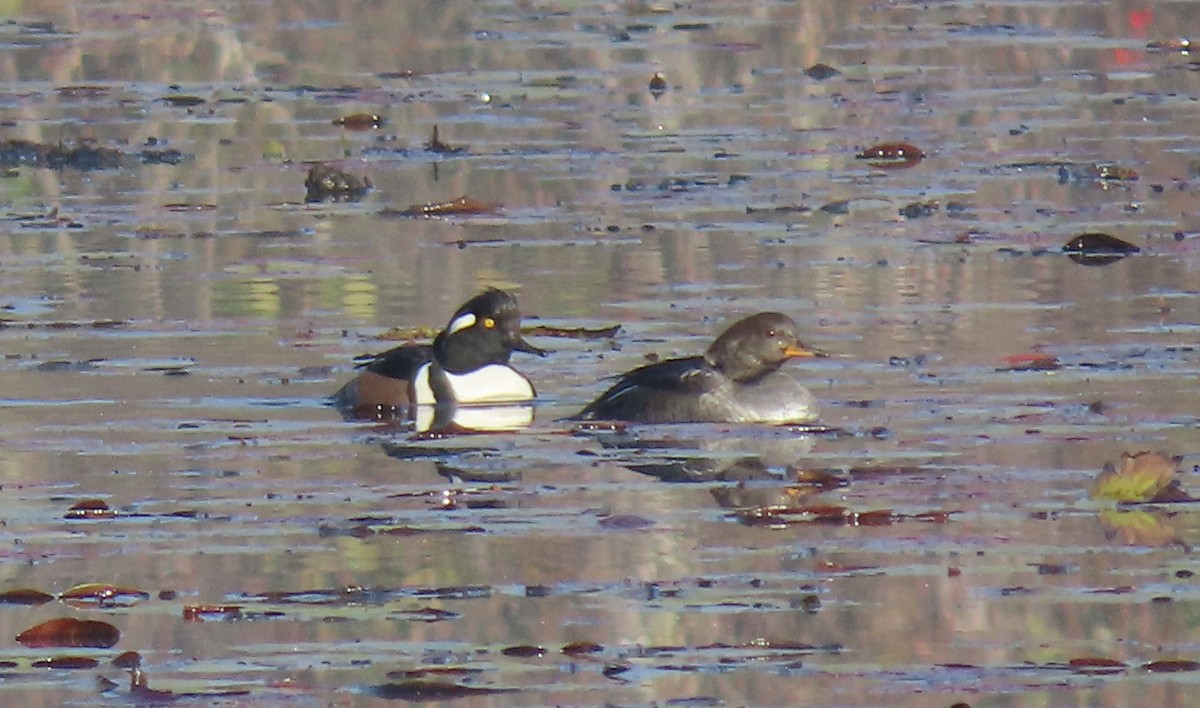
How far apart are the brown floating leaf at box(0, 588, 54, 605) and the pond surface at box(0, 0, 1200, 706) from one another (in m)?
0.06

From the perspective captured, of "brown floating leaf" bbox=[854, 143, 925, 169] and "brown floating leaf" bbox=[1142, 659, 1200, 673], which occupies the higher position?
"brown floating leaf" bbox=[854, 143, 925, 169]

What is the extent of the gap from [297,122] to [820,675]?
12816mm

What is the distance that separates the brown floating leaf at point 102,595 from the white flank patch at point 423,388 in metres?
3.61

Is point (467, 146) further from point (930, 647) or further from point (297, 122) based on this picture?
point (930, 647)

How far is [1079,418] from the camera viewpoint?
1018 centimetres

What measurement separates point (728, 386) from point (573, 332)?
148 cm

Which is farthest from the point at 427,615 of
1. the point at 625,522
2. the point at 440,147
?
the point at 440,147

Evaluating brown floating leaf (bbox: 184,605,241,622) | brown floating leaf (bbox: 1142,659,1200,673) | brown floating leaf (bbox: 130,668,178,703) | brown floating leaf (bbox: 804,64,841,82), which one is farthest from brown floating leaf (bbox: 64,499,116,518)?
brown floating leaf (bbox: 804,64,841,82)

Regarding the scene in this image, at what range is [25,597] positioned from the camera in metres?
7.86

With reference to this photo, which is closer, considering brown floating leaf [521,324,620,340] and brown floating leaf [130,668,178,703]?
brown floating leaf [130,668,178,703]

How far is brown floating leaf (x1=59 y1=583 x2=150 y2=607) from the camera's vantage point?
7.83 metres

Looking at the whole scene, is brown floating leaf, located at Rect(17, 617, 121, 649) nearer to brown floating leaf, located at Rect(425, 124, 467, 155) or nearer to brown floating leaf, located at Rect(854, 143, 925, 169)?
brown floating leaf, located at Rect(854, 143, 925, 169)

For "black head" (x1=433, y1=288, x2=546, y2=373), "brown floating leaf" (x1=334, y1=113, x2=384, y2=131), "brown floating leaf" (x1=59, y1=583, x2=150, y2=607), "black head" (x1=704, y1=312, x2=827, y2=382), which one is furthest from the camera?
"brown floating leaf" (x1=334, y1=113, x2=384, y2=131)

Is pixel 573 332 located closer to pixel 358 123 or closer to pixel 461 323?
pixel 461 323
